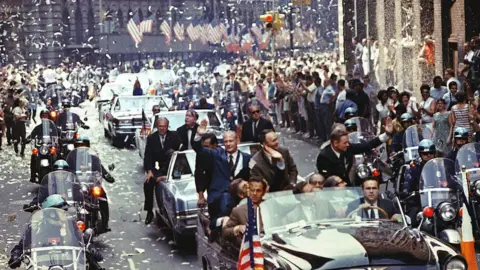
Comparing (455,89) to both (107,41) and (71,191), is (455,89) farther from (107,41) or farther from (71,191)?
(107,41)

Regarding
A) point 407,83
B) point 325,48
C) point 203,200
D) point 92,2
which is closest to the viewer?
point 203,200

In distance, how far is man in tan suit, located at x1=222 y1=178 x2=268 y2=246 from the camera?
37.8 ft

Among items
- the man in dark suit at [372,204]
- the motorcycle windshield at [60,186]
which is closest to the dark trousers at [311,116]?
the motorcycle windshield at [60,186]

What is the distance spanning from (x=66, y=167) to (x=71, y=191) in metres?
1.97

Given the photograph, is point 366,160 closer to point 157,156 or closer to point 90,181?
point 157,156

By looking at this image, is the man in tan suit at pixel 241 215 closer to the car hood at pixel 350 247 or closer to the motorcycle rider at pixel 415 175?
the car hood at pixel 350 247

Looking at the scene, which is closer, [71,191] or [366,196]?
[366,196]

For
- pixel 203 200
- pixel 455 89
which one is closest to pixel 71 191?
pixel 203 200

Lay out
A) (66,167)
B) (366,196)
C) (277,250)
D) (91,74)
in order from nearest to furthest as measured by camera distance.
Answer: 1. (277,250)
2. (366,196)
3. (66,167)
4. (91,74)

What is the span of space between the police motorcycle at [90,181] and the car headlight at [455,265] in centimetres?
751

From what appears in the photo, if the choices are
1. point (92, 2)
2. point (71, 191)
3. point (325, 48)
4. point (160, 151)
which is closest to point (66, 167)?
point (71, 191)

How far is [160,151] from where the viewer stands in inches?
794

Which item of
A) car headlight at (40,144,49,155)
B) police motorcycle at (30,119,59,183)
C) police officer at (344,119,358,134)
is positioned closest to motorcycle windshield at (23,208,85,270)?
police officer at (344,119,358,134)

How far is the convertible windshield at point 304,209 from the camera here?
36.6ft
